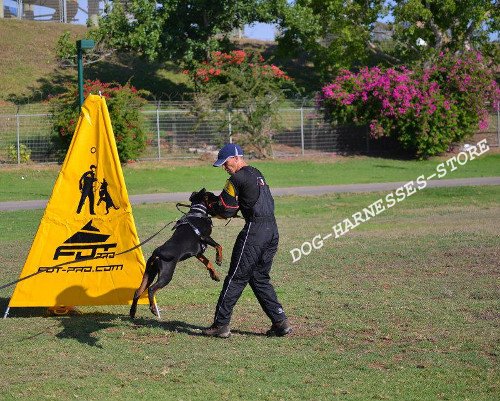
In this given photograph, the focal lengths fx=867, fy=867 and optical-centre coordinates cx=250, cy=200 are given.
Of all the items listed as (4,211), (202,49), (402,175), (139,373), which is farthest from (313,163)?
(139,373)

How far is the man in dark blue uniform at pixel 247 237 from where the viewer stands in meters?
8.14

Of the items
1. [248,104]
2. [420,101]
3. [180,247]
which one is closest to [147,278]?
[180,247]

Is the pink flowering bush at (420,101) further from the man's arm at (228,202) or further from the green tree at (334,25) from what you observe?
the man's arm at (228,202)

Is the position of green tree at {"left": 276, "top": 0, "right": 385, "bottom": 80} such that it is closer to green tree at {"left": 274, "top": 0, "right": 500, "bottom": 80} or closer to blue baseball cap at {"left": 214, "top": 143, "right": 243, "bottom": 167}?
green tree at {"left": 274, "top": 0, "right": 500, "bottom": 80}

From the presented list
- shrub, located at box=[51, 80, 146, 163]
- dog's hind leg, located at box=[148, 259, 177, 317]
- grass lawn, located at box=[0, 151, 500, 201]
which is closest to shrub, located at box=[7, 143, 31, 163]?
grass lawn, located at box=[0, 151, 500, 201]

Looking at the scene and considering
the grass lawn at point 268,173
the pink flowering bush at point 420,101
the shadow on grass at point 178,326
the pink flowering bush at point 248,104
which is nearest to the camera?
the shadow on grass at point 178,326

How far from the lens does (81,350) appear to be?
8.02 m

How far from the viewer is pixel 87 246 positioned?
31.2ft

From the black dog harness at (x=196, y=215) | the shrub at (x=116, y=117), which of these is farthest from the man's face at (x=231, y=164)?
the shrub at (x=116, y=117)

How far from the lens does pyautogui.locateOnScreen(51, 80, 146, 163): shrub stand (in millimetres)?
29359

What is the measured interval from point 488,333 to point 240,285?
242 centimetres

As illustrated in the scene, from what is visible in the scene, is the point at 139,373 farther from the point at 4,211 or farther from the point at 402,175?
the point at 402,175

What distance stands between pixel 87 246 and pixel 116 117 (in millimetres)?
20384

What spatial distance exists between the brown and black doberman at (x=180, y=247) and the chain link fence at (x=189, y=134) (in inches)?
867
